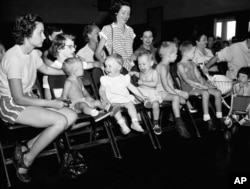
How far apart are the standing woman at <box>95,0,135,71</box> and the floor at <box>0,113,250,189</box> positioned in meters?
1.11

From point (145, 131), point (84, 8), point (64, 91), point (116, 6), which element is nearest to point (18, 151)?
point (64, 91)

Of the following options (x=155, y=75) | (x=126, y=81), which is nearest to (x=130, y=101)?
(x=126, y=81)

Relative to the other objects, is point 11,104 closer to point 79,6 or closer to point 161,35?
point 79,6

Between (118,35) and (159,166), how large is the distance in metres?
1.68

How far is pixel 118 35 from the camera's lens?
3523 millimetres

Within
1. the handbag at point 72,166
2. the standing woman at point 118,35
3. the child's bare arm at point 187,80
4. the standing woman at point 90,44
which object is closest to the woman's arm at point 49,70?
the standing woman at point 118,35

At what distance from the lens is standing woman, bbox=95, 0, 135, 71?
11.2 feet

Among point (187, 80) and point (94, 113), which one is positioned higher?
point (187, 80)

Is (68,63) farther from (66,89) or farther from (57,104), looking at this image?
(57,104)

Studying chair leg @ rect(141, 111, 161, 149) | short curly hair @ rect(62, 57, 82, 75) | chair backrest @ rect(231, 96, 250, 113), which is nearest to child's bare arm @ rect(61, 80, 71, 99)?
short curly hair @ rect(62, 57, 82, 75)

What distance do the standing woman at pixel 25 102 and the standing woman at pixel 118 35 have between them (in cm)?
114

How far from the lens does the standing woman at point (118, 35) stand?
3.43 m

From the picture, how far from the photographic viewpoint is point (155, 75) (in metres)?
3.40

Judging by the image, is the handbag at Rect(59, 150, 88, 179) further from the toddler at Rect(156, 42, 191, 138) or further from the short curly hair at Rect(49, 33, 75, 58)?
the toddler at Rect(156, 42, 191, 138)
